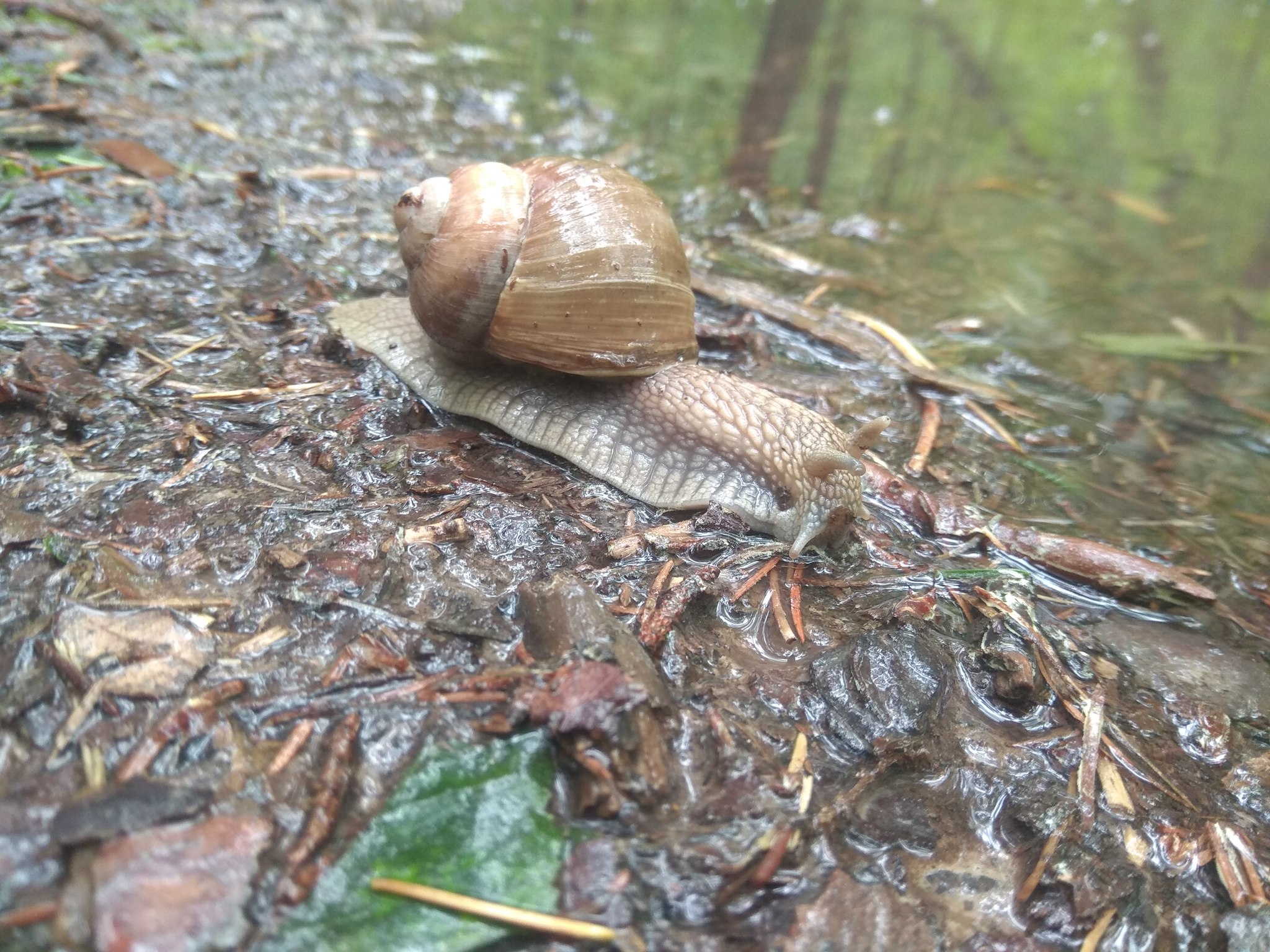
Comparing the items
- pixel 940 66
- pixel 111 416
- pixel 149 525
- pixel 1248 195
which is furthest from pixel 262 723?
pixel 940 66

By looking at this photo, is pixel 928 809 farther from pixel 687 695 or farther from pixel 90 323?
pixel 90 323

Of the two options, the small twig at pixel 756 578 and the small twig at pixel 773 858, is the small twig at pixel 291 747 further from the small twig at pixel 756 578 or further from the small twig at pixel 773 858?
the small twig at pixel 756 578

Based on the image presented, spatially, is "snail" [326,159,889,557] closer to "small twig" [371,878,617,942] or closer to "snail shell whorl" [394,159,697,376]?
"snail shell whorl" [394,159,697,376]

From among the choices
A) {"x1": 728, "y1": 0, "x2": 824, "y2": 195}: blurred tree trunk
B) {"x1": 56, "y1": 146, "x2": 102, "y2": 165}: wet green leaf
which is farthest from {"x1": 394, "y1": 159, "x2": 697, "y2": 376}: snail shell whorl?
{"x1": 728, "y1": 0, "x2": 824, "y2": 195}: blurred tree trunk

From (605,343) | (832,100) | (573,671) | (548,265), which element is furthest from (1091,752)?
(832,100)

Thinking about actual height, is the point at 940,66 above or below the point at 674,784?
above

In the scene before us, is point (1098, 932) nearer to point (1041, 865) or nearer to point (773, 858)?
point (1041, 865)
